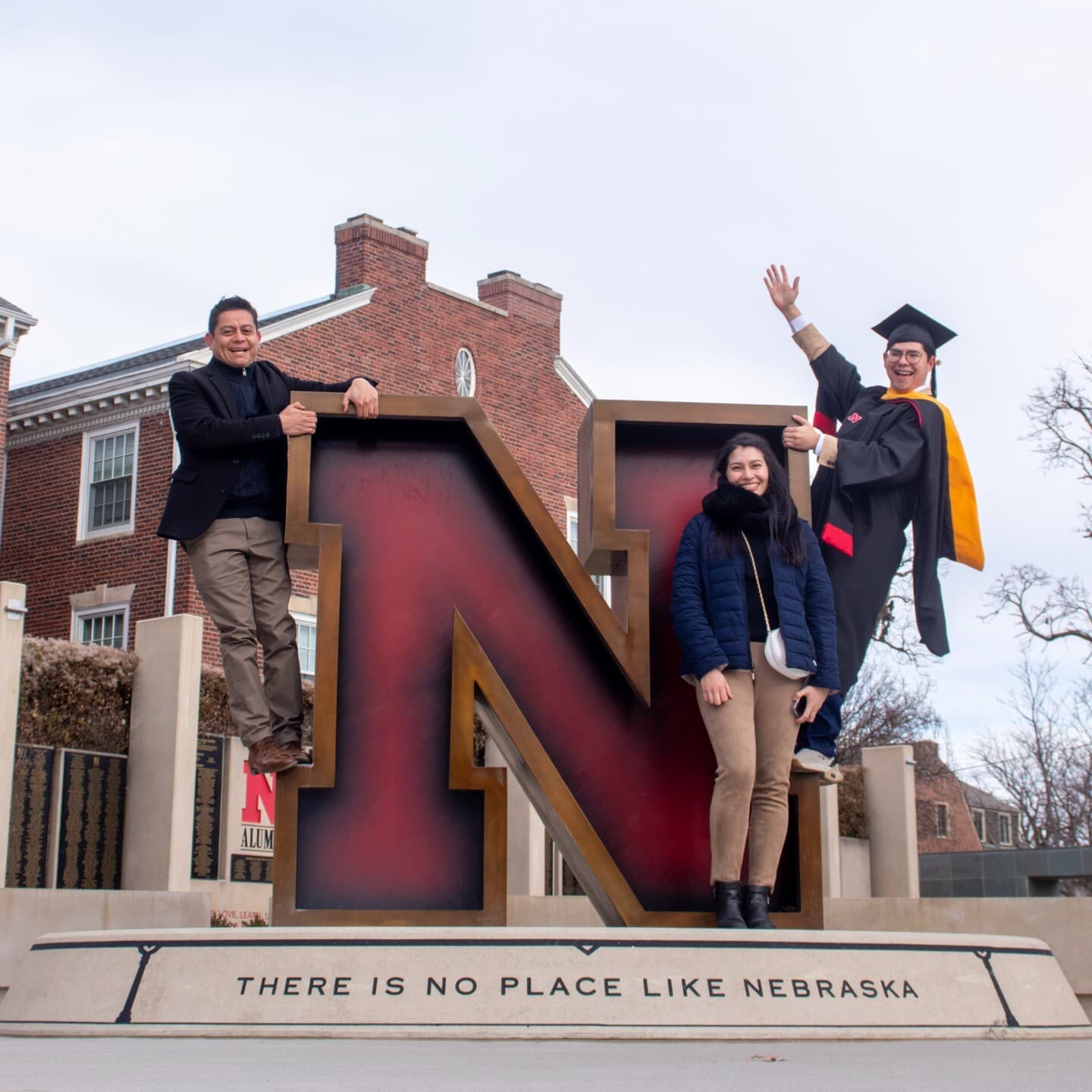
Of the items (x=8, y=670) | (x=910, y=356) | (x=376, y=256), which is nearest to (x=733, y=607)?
(x=910, y=356)

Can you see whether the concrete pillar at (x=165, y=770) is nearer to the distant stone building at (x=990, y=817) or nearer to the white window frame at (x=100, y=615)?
the white window frame at (x=100, y=615)

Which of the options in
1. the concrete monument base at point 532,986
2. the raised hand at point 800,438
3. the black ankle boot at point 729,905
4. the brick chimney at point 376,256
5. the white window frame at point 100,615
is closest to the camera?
the concrete monument base at point 532,986

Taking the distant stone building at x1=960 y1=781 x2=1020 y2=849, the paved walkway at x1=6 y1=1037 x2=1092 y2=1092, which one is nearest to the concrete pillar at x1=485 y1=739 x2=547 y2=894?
the paved walkway at x1=6 y1=1037 x2=1092 y2=1092

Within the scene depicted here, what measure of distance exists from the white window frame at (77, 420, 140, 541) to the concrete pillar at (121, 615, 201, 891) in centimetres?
1043

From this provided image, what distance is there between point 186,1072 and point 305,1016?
57.7 inches

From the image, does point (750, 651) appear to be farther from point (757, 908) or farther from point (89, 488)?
point (89, 488)

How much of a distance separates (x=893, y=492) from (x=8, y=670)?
21.0 ft

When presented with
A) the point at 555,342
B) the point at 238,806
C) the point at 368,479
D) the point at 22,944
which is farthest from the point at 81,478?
the point at 368,479

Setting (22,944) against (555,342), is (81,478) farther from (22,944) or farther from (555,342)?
(22,944)

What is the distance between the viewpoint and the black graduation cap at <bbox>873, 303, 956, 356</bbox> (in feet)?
26.4

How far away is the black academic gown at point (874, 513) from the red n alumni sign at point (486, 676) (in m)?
0.30

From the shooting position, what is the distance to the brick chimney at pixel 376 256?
25.7 m

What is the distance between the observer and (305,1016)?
5.61 m

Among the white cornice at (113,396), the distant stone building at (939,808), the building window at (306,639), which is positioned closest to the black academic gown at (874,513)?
the white cornice at (113,396)
